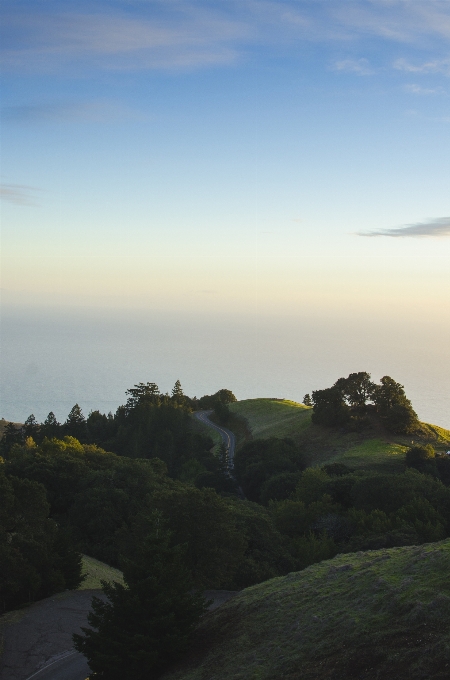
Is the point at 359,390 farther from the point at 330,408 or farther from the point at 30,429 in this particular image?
the point at 30,429

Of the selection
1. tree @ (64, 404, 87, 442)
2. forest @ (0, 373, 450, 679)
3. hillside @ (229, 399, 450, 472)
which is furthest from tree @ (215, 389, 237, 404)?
forest @ (0, 373, 450, 679)

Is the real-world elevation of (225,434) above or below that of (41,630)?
above

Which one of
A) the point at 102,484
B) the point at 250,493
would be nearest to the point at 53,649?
the point at 102,484

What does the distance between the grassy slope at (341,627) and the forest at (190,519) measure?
1.69 metres

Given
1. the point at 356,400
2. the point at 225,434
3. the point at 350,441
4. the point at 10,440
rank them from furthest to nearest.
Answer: the point at 225,434
the point at 10,440
the point at 356,400
the point at 350,441

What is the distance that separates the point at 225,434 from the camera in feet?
293

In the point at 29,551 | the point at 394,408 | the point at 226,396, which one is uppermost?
the point at 226,396

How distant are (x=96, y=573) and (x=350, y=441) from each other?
40.0m

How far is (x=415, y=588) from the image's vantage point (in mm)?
15055

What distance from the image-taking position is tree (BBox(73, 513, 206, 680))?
15805 millimetres

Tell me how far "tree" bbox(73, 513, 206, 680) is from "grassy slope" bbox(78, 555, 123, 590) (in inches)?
475

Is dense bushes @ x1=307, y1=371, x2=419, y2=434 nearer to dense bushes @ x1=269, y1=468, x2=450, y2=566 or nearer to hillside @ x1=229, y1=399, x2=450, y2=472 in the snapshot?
hillside @ x1=229, y1=399, x2=450, y2=472

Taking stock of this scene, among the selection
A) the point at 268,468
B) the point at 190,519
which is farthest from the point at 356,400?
the point at 190,519

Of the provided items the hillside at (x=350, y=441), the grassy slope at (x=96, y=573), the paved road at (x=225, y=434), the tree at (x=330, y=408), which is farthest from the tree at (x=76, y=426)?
the grassy slope at (x=96, y=573)
